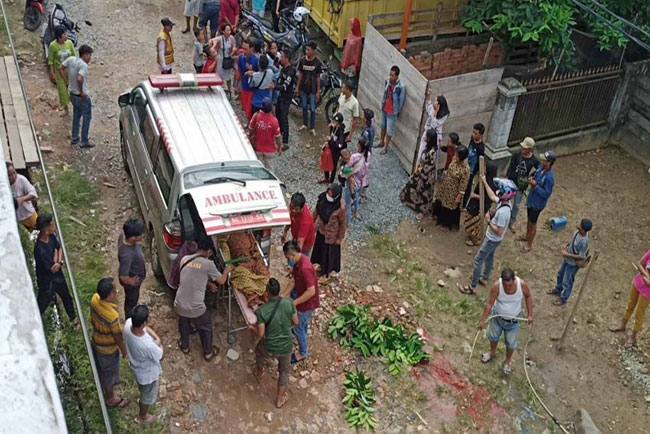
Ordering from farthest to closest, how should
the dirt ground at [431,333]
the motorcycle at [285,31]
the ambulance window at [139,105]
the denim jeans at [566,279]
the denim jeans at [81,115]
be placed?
the motorcycle at [285,31], the denim jeans at [81,115], the denim jeans at [566,279], the ambulance window at [139,105], the dirt ground at [431,333]

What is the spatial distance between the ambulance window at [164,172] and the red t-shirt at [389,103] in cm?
496

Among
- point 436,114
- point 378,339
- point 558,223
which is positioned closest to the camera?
point 378,339

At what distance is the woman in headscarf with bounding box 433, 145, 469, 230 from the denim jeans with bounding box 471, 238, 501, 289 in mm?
1036

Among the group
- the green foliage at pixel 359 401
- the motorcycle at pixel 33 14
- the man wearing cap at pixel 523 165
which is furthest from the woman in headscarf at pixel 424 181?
the motorcycle at pixel 33 14

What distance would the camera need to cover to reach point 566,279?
1051 cm

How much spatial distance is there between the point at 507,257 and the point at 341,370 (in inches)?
161

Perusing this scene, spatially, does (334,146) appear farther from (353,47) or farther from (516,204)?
(353,47)

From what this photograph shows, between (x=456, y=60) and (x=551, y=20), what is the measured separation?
2.35 m

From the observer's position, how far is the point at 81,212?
10539mm

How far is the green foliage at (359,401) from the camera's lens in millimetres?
8344

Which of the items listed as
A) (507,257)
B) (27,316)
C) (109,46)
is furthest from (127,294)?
(109,46)

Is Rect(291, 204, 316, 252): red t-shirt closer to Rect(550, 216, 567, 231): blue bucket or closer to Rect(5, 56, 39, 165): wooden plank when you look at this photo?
Rect(5, 56, 39, 165): wooden plank

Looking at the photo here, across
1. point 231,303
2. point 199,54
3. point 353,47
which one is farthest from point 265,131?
point 353,47

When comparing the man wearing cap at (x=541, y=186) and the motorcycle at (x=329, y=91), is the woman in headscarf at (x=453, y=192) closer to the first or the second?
the man wearing cap at (x=541, y=186)
